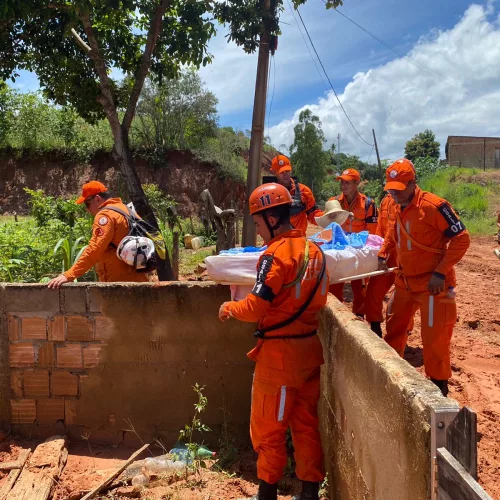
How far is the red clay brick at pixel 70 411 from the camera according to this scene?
4.41m

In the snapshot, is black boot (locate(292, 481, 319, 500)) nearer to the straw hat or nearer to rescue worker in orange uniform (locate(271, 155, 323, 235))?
the straw hat

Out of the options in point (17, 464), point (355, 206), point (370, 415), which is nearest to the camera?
point (370, 415)

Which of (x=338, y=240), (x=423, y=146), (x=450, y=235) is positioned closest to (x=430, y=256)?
(x=450, y=235)

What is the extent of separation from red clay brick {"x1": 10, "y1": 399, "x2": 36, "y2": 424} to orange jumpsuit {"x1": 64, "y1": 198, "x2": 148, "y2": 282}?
1.13 m

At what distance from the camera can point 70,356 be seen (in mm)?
4355

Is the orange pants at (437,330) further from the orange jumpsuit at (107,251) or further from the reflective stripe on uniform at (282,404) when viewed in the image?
the orange jumpsuit at (107,251)

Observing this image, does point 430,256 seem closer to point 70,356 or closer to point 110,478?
point 110,478

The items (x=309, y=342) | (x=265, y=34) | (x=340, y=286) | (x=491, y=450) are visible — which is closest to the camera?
(x=309, y=342)

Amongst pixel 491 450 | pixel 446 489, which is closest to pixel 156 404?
pixel 491 450

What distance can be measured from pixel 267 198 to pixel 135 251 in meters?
1.95

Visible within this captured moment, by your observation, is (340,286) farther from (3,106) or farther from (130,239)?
(3,106)

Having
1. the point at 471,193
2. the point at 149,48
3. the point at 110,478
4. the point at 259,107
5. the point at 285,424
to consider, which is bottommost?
the point at 110,478

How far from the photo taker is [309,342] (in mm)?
3143

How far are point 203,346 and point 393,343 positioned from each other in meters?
1.68
